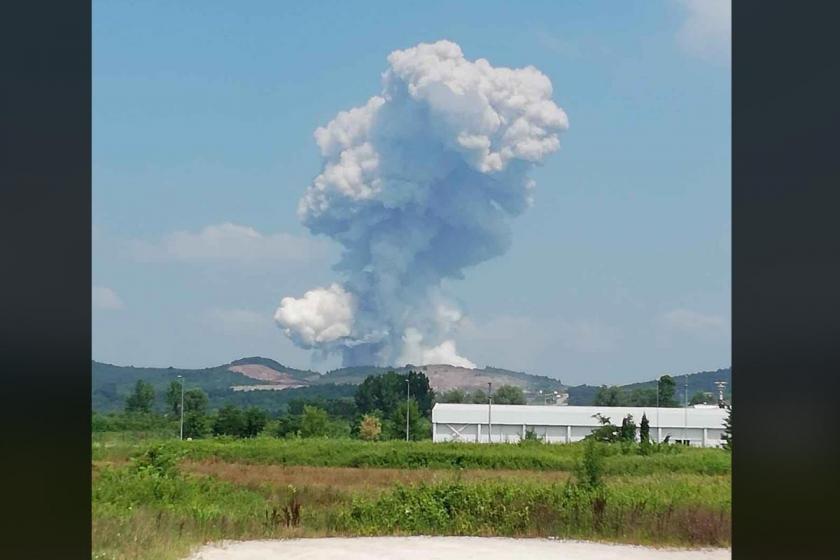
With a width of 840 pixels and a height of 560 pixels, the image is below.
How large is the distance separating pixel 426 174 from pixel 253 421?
9.24ft

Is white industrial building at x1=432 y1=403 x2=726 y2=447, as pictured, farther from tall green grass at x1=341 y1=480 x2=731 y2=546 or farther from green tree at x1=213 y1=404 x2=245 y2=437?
green tree at x1=213 y1=404 x2=245 y2=437

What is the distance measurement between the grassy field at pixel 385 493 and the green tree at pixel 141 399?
0.23m

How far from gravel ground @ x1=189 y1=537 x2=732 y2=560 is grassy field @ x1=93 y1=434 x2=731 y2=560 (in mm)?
181

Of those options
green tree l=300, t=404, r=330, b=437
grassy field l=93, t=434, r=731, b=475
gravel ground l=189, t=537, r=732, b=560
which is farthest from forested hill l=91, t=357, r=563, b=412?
gravel ground l=189, t=537, r=732, b=560

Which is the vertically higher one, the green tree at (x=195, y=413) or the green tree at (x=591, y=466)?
the green tree at (x=195, y=413)

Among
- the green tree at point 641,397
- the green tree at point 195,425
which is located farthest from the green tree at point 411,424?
the green tree at point 641,397

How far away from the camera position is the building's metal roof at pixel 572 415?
7.15 meters

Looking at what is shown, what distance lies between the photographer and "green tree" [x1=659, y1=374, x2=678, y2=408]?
7.25 metres

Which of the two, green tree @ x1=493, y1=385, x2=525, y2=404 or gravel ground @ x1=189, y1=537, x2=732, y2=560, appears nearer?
gravel ground @ x1=189, y1=537, x2=732, y2=560

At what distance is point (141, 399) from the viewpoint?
6953 millimetres

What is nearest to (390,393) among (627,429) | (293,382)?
(293,382)

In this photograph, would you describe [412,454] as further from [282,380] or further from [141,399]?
[141,399]

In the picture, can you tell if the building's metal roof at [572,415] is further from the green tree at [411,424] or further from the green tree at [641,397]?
the green tree at [411,424]
